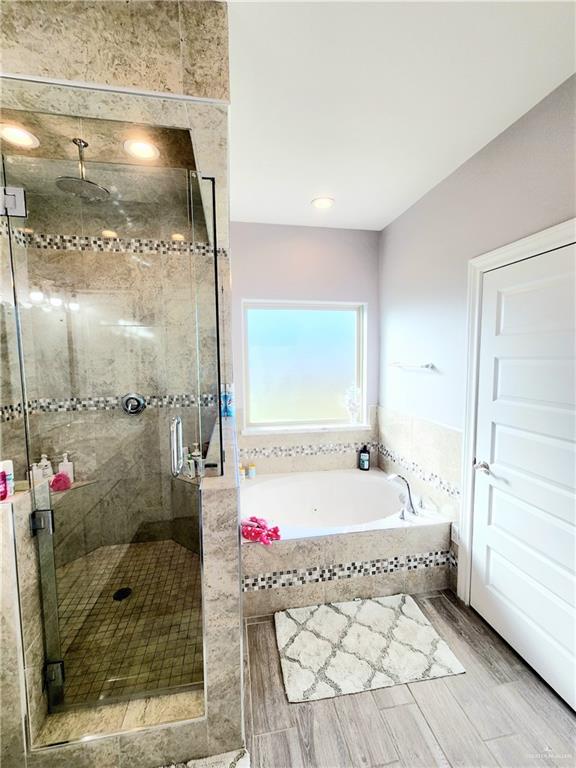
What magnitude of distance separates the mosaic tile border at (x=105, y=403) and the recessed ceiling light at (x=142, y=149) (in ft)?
4.11

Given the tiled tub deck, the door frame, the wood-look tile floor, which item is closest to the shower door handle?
the tiled tub deck

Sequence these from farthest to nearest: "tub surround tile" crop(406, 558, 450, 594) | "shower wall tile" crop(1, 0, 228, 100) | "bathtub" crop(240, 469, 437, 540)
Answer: "bathtub" crop(240, 469, 437, 540) < "tub surround tile" crop(406, 558, 450, 594) < "shower wall tile" crop(1, 0, 228, 100)

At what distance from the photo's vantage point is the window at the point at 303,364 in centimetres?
298

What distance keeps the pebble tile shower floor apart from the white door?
156 centimetres

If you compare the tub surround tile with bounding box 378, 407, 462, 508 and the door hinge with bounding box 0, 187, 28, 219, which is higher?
the door hinge with bounding box 0, 187, 28, 219

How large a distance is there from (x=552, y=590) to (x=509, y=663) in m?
0.49

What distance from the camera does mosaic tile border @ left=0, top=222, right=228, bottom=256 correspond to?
6.27 feet

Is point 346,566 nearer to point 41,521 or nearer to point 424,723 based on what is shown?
point 424,723

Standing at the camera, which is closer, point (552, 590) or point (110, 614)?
point (552, 590)

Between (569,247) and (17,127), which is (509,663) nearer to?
(569,247)

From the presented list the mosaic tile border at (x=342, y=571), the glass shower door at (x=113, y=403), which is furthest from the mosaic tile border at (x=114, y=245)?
the mosaic tile border at (x=342, y=571)

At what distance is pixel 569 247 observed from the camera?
51.8 inches

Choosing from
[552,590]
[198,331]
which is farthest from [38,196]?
[552,590]

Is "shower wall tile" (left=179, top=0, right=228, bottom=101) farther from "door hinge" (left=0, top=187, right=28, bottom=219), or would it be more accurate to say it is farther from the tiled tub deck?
the tiled tub deck
